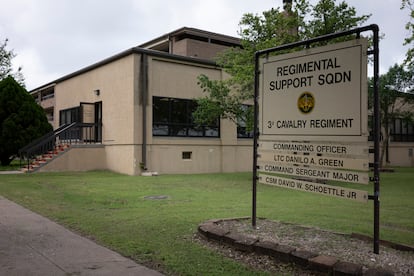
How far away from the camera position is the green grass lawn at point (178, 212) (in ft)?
20.2

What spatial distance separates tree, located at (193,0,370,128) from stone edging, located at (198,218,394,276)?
38.1ft

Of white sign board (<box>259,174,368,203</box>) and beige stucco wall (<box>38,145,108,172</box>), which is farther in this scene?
beige stucco wall (<box>38,145,108,172</box>)

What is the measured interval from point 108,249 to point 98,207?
420 centimetres

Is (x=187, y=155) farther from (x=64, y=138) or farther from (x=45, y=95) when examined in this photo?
(x=45, y=95)

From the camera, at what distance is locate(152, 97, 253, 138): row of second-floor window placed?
22406 mm

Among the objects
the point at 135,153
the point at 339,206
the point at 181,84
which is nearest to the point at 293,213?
the point at 339,206

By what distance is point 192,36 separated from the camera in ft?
134

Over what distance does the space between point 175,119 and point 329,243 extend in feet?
56.7

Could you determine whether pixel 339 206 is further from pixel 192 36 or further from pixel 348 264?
pixel 192 36

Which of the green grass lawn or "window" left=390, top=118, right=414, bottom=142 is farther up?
"window" left=390, top=118, right=414, bottom=142

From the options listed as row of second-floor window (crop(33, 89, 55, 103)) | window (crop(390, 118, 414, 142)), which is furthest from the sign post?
row of second-floor window (crop(33, 89, 55, 103))

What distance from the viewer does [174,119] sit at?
75.4 ft

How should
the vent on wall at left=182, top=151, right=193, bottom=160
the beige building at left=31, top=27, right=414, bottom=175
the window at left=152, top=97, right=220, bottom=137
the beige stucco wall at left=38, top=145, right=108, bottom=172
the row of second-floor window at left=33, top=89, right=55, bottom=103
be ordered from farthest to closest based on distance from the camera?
the row of second-floor window at left=33, top=89, right=55, bottom=103 < the vent on wall at left=182, top=151, right=193, bottom=160 < the window at left=152, top=97, right=220, bottom=137 < the beige stucco wall at left=38, top=145, right=108, bottom=172 < the beige building at left=31, top=27, right=414, bottom=175

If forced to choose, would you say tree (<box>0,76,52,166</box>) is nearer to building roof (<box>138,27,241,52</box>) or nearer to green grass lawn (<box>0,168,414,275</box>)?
green grass lawn (<box>0,168,414,275</box>)
